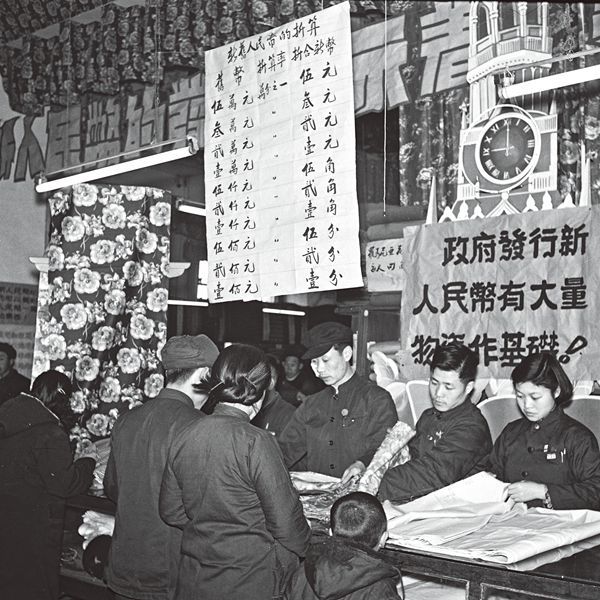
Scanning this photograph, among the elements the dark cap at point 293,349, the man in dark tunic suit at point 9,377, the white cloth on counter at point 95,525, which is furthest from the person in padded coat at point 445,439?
the dark cap at point 293,349

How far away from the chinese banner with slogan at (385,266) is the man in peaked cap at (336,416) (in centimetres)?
128

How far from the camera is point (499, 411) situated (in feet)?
13.9

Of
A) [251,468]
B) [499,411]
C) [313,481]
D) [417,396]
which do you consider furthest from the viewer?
[417,396]

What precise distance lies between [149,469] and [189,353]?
44cm

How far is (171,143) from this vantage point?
15.2 feet

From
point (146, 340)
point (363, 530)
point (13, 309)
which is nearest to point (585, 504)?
point (363, 530)

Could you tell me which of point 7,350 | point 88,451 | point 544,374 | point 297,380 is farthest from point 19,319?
point 544,374

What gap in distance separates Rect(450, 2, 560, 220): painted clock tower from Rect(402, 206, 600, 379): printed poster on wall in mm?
420

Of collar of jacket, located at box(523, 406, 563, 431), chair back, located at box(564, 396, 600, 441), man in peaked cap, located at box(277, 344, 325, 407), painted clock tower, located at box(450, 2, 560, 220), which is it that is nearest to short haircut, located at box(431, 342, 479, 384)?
collar of jacket, located at box(523, 406, 563, 431)

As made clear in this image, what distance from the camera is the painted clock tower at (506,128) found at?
430cm

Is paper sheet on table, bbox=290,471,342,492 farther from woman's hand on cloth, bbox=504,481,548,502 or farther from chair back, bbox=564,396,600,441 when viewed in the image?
chair back, bbox=564,396,600,441

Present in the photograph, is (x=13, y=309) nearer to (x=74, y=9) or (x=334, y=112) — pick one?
(x=74, y=9)

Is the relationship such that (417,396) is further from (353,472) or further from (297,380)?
(297,380)

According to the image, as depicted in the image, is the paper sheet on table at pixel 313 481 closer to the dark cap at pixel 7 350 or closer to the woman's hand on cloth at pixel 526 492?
the woman's hand on cloth at pixel 526 492
